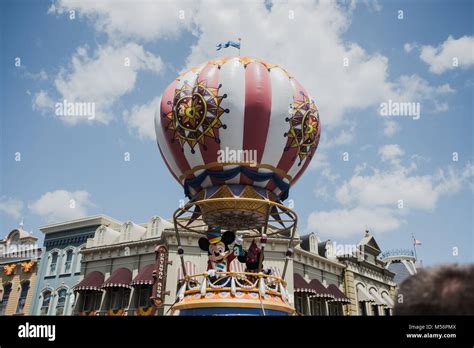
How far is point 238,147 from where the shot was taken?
37.9 feet

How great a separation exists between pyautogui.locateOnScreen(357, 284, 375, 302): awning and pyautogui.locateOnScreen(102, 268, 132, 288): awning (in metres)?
17.2

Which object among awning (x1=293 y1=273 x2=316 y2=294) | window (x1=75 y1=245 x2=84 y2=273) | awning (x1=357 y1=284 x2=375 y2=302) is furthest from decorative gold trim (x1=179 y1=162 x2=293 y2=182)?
awning (x1=357 y1=284 x2=375 y2=302)

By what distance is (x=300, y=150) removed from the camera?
12352 millimetres

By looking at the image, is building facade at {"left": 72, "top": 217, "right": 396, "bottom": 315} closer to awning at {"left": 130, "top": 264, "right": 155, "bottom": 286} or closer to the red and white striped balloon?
awning at {"left": 130, "top": 264, "right": 155, "bottom": 286}

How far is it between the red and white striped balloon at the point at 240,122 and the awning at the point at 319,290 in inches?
595

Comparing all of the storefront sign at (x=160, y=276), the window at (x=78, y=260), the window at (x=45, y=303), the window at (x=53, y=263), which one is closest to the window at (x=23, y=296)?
the window at (x=45, y=303)

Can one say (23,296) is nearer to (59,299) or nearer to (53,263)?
(53,263)

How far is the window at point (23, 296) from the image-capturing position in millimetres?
30009

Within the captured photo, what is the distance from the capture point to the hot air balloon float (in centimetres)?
1142

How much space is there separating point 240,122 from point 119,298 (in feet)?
58.8

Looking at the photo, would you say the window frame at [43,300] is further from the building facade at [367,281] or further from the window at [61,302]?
the building facade at [367,281]
